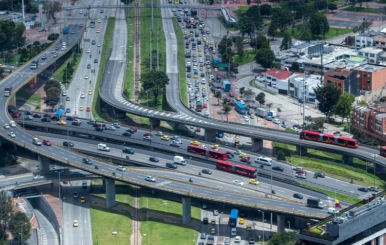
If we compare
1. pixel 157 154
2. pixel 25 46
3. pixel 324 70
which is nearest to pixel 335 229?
pixel 157 154

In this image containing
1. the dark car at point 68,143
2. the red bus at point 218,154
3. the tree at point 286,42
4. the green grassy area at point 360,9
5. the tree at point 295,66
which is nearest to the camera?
the red bus at point 218,154

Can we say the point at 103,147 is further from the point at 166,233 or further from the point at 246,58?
the point at 246,58

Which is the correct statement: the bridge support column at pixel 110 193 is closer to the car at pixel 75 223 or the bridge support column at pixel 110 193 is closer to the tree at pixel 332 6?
the car at pixel 75 223

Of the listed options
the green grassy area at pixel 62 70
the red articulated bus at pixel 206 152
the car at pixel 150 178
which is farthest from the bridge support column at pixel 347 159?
the green grassy area at pixel 62 70

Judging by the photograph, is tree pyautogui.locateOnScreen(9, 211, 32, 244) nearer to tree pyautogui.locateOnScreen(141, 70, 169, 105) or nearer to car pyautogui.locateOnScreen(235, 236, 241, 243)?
car pyautogui.locateOnScreen(235, 236, 241, 243)

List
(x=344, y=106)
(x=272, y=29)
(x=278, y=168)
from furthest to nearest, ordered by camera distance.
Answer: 1. (x=272, y=29)
2. (x=344, y=106)
3. (x=278, y=168)

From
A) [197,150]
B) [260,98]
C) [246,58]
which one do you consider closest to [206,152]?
[197,150]

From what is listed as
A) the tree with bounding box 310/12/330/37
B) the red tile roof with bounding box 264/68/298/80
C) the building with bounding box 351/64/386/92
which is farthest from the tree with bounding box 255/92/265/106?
the tree with bounding box 310/12/330/37
